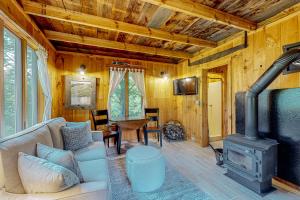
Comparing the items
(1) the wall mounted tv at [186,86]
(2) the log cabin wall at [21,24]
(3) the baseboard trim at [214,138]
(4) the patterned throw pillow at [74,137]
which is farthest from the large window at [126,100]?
(3) the baseboard trim at [214,138]

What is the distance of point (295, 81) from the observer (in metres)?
2.17

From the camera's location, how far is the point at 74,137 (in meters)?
2.29

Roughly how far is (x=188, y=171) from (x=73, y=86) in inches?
131

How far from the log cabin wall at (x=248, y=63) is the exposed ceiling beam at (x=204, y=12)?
0.33 m

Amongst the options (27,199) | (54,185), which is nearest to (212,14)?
(54,185)

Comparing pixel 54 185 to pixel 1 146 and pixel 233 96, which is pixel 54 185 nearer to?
pixel 1 146

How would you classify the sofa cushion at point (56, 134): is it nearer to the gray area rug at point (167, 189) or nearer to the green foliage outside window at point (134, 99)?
the gray area rug at point (167, 189)

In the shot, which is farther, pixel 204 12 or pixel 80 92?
pixel 80 92

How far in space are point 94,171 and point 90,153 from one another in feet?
1.83

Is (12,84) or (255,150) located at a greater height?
(12,84)

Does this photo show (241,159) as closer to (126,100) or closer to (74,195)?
(74,195)

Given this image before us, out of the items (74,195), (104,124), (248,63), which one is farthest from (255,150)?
(104,124)

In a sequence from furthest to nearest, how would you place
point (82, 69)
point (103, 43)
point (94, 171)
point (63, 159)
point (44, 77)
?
point (82, 69) < point (103, 43) < point (44, 77) < point (94, 171) < point (63, 159)

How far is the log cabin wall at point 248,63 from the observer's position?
226 cm
